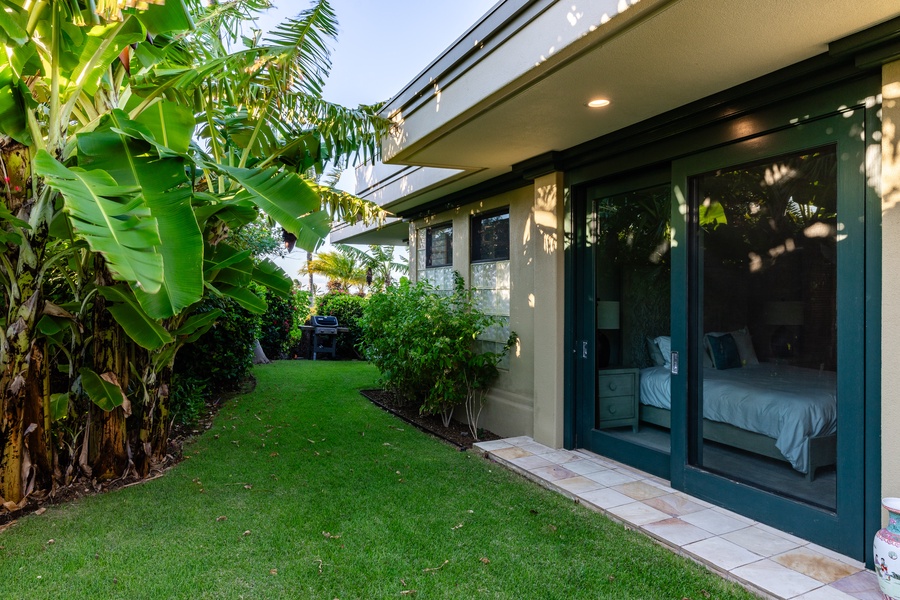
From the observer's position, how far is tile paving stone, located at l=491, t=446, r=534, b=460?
5007mm

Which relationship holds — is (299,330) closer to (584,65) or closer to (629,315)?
(629,315)

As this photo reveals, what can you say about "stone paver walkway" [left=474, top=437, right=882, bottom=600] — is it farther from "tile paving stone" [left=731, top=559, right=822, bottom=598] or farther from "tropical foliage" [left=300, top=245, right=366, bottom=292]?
"tropical foliage" [left=300, top=245, right=366, bottom=292]

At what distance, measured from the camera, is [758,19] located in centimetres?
271

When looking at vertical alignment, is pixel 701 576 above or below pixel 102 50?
below

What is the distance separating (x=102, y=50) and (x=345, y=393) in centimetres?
613

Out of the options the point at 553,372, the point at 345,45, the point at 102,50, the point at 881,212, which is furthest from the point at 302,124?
the point at 881,212

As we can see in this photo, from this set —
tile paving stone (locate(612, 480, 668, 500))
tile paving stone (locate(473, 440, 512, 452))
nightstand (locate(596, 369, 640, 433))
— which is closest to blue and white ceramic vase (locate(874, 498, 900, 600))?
tile paving stone (locate(612, 480, 668, 500))

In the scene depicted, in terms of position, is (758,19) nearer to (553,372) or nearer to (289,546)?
(553,372)

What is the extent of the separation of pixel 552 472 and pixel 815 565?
1.97 metres

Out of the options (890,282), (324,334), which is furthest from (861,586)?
(324,334)

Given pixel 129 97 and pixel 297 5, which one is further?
pixel 297 5

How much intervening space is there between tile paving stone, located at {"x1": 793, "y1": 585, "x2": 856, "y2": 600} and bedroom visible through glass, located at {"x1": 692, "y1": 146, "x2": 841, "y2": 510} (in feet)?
1.94

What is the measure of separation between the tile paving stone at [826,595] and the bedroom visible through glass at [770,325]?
59 cm

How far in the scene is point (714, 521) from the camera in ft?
11.5
